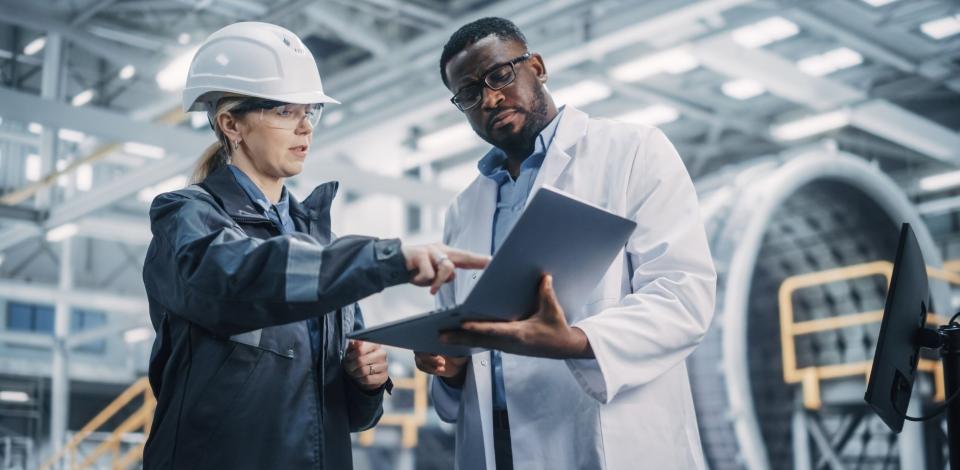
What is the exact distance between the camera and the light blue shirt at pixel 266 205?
5.95 feet

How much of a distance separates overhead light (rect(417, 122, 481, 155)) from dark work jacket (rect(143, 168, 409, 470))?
775 cm

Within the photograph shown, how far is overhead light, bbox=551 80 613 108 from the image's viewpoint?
28.1 feet

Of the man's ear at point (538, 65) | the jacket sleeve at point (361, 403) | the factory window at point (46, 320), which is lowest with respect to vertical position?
the jacket sleeve at point (361, 403)

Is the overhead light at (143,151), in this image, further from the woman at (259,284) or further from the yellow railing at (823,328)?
the woman at (259,284)

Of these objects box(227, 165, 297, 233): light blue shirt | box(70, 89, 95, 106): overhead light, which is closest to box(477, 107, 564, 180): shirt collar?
box(227, 165, 297, 233): light blue shirt

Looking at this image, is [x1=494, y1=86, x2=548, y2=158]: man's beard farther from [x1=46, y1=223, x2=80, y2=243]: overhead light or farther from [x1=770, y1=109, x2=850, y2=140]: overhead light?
[x1=770, y1=109, x2=850, y2=140]: overhead light

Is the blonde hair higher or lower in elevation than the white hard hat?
lower

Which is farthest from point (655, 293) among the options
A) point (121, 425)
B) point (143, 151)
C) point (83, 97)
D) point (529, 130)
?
point (143, 151)

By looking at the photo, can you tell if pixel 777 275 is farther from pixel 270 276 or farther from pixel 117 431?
pixel 270 276

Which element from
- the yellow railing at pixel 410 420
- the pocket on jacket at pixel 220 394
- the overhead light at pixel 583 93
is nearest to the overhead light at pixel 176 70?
the yellow railing at pixel 410 420

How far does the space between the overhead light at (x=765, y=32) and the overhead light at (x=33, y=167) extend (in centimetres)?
514

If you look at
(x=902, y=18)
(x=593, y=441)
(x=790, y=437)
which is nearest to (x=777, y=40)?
(x=902, y=18)

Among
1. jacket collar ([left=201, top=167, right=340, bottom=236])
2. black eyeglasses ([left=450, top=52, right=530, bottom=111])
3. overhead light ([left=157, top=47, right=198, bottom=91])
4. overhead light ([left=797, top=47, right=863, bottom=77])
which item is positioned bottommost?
jacket collar ([left=201, top=167, right=340, bottom=236])

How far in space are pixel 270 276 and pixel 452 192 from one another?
20.7 feet
